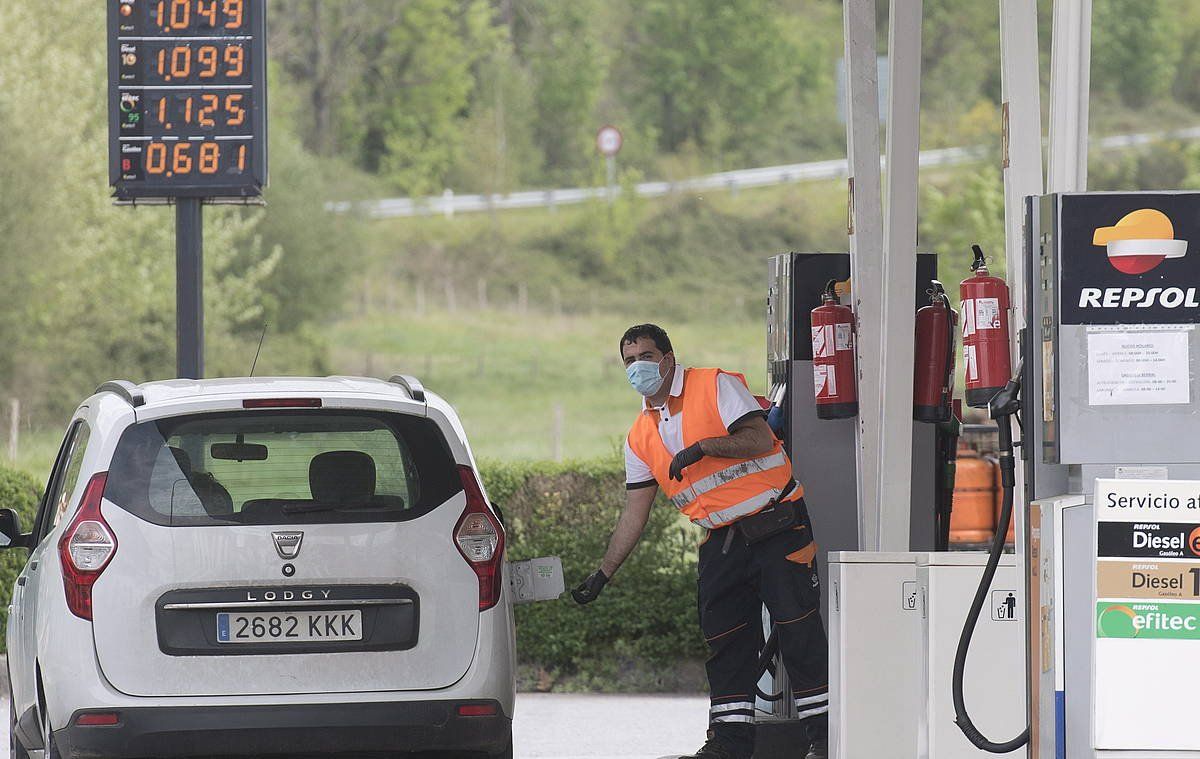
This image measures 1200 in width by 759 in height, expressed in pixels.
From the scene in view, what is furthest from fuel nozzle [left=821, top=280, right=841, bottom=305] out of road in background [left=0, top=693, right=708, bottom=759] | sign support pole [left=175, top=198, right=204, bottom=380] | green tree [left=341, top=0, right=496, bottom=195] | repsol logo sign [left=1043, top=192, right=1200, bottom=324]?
green tree [left=341, top=0, right=496, bottom=195]

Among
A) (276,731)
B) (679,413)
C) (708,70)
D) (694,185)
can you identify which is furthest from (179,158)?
(708,70)

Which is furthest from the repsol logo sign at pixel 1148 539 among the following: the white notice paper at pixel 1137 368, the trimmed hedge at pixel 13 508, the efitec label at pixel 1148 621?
the trimmed hedge at pixel 13 508

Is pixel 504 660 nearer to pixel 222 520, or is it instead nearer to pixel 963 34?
pixel 222 520

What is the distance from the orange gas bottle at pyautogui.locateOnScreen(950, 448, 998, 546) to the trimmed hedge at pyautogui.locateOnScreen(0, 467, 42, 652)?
18.4ft

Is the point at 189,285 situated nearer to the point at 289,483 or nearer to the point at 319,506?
the point at 289,483

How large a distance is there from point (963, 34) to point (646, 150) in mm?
15880

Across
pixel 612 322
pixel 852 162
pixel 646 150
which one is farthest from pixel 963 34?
pixel 852 162

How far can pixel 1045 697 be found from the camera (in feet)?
15.3

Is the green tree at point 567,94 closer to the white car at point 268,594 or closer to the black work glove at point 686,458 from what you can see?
the black work glove at point 686,458

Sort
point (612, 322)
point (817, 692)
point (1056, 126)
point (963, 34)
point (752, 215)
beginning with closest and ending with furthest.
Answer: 1. point (1056, 126)
2. point (817, 692)
3. point (612, 322)
4. point (752, 215)
5. point (963, 34)

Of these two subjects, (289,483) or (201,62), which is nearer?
(289,483)

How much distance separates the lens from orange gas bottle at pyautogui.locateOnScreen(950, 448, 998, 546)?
978 cm

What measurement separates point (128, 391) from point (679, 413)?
2.34 meters

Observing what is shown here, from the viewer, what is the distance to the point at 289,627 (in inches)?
242
